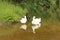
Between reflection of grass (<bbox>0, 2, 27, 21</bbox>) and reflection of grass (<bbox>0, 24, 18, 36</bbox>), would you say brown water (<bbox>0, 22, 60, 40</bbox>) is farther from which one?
reflection of grass (<bbox>0, 2, 27, 21</bbox>)

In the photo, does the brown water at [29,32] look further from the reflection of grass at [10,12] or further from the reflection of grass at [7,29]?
the reflection of grass at [10,12]

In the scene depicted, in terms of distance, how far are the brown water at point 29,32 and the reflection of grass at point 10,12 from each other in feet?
1.46

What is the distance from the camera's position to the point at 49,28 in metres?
11.2

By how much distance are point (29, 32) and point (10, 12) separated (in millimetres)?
1608

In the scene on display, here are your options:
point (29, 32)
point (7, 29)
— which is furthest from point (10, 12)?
point (29, 32)

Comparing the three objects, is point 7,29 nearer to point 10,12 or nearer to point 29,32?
point 29,32

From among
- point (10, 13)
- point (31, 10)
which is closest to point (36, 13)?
point (31, 10)

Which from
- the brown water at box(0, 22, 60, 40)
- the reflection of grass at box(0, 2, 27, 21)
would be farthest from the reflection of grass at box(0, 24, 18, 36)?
the reflection of grass at box(0, 2, 27, 21)

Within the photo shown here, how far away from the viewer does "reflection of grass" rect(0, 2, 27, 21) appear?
11547 millimetres

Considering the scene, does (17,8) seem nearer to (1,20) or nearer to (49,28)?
(1,20)

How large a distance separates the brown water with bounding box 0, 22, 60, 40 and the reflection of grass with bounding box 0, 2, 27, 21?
1.46 ft

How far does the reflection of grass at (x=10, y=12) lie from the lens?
11.5 meters

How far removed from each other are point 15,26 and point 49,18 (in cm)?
183

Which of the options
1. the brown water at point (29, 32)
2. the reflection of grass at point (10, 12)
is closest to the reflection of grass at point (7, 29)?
the brown water at point (29, 32)
